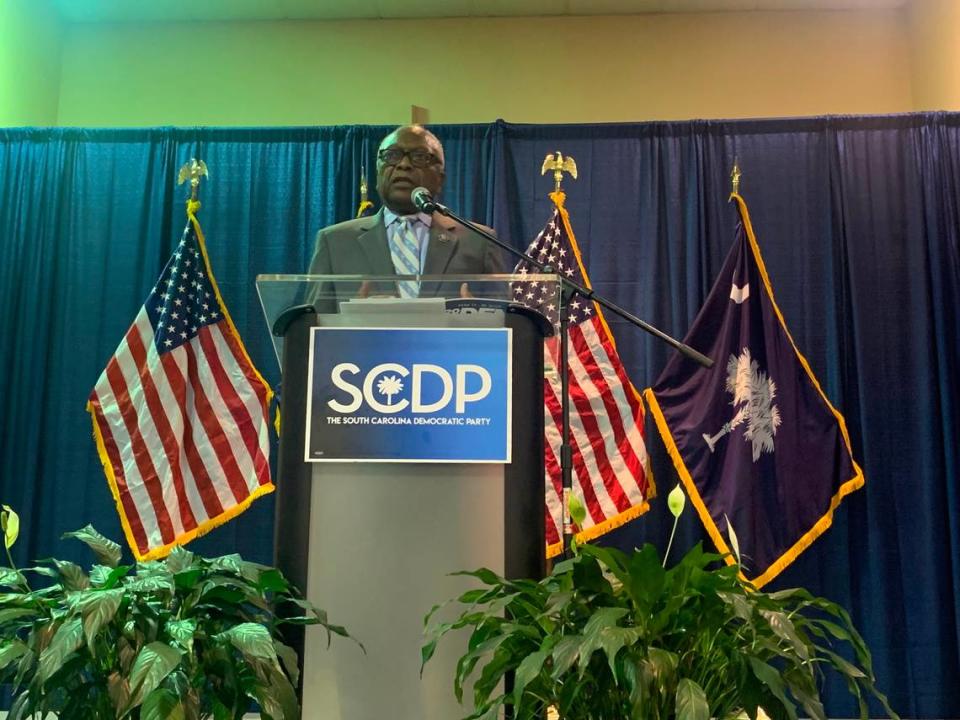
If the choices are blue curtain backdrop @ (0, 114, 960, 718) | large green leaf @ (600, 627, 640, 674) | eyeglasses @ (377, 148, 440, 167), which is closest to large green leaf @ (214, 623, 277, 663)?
large green leaf @ (600, 627, 640, 674)

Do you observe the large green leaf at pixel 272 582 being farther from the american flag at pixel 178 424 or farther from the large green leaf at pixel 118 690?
the american flag at pixel 178 424

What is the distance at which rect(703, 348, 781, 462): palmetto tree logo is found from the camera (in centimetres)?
414

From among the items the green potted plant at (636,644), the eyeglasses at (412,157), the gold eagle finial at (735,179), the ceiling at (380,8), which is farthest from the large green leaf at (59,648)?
the ceiling at (380,8)

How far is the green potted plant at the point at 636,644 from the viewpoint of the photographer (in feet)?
4.50

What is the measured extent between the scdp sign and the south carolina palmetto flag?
2630 mm

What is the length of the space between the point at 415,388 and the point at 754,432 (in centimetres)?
283

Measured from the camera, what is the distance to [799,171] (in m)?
4.61

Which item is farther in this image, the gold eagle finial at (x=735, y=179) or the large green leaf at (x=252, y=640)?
the gold eagle finial at (x=735, y=179)

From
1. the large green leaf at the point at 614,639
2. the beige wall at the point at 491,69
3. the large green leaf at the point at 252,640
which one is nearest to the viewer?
the large green leaf at the point at 614,639

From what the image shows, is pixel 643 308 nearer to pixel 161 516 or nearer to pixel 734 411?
pixel 734 411

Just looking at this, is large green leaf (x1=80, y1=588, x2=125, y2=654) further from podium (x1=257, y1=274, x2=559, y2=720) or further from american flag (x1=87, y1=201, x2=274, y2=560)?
american flag (x1=87, y1=201, x2=274, y2=560)

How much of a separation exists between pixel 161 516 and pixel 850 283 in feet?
11.0

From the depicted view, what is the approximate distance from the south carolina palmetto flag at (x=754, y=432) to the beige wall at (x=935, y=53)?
1.47 m

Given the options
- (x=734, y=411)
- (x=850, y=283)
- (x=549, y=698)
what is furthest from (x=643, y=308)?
(x=549, y=698)
